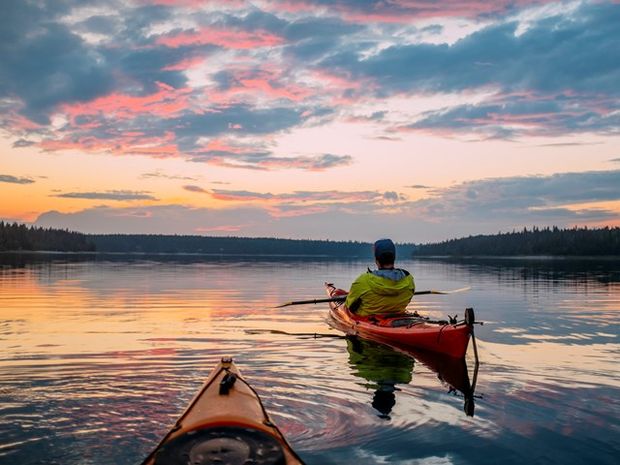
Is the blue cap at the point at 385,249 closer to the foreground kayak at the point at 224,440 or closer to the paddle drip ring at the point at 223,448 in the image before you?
the foreground kayak at the point at 224,440

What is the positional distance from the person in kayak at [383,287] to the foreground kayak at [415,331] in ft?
1.16

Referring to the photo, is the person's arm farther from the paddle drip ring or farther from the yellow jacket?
the paddle drip ring

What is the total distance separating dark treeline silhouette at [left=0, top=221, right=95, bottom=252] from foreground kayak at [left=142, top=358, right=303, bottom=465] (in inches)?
6412

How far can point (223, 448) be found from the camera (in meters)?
5.93

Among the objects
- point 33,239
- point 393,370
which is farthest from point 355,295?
point 33,239

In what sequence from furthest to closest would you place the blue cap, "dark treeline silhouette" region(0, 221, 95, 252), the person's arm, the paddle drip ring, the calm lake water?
"dark treeline silhouette" region(0, 221, 95, 252) → the person's arm → the blue cap → the calm lake water → the paddle drip ring

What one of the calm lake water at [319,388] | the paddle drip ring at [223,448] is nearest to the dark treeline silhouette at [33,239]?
the calm lake water at [319,388]

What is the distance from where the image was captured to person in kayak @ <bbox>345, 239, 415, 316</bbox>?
55.5 ft

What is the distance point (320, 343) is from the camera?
17.8 m

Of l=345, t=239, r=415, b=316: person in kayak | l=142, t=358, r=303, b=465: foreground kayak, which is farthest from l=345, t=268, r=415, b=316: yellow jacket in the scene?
l=142, t=358, r=303, b=465: foreground kayak

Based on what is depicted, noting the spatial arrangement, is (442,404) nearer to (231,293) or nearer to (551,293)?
(231,293)

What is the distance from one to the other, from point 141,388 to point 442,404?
5479 millimetres

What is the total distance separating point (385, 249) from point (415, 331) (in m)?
2.55

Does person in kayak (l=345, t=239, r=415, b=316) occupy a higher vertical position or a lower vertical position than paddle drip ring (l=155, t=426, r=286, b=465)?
higher
